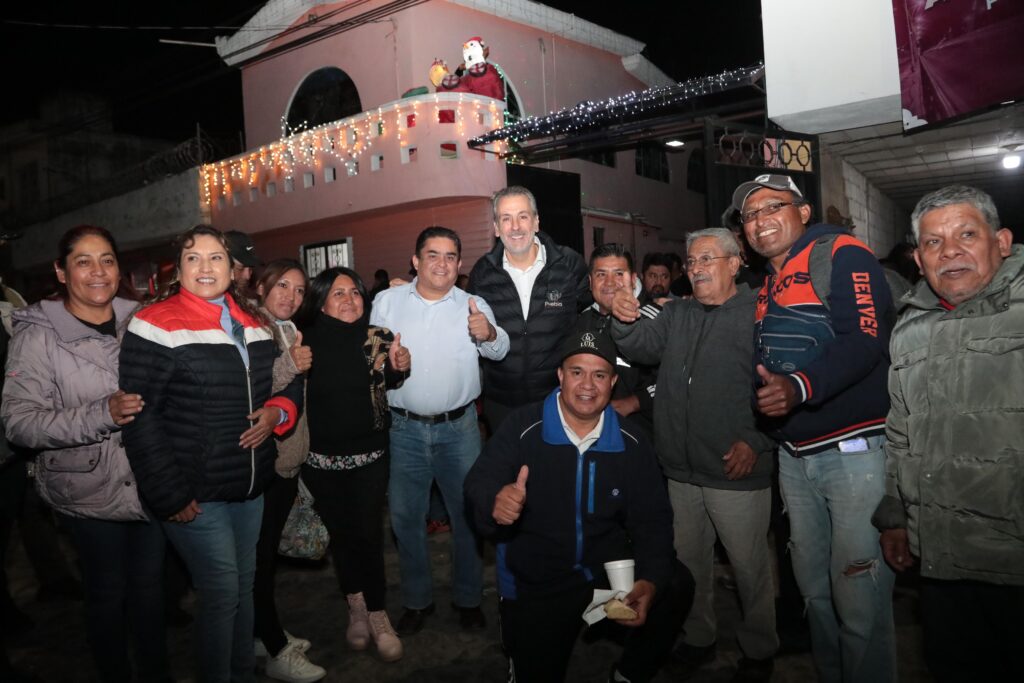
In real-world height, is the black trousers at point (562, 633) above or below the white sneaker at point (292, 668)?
above

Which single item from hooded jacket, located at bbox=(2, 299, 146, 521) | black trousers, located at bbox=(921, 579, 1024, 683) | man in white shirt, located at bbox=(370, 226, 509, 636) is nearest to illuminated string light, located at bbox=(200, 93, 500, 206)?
man in white shirt, located at bbox=(370, 226, 509, 636)

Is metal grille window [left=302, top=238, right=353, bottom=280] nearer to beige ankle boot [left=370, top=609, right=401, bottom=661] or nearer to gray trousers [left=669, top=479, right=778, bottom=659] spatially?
beige ankle boot [left=370, top=609, right=401, bottom=661]

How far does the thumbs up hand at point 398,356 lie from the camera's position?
138 inches

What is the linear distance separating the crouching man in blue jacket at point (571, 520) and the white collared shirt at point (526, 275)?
1.01 m

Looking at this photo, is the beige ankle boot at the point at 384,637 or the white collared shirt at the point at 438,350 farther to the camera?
the white collared shirt at the point at 438,350

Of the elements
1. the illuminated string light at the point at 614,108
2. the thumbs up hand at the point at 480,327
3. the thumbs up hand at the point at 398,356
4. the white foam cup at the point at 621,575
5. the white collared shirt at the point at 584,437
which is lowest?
the white foam cup at the point at 621,575

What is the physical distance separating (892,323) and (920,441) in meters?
0.58

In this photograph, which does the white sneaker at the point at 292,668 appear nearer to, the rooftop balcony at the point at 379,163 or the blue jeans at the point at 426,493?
the blue jeans at the point at 426,493

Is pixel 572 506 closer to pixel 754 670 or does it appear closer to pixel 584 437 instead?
pixel 584 437

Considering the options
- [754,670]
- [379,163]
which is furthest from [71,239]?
[379,163]

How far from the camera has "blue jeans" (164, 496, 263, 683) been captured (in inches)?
105

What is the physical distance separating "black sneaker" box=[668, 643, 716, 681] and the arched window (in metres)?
12.3

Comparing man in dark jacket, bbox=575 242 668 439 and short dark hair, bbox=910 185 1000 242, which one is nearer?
short dark hair, bbox=910 185 1000 242

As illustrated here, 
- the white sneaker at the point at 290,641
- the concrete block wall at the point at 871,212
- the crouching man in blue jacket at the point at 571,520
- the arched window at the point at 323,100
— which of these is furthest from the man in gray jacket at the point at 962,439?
the arched window at the point at 323,100
